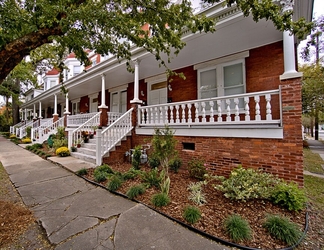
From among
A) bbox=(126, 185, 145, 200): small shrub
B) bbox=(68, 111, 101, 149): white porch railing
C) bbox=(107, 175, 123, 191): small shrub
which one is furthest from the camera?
bbox=(68, 111, 101, 149): white porch railing

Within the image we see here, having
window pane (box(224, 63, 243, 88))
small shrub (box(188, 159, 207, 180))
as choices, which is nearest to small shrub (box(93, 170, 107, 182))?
small shrub (box(188, 159, 207, 180))

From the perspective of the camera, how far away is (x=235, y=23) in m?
4.68

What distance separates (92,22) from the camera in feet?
11.5

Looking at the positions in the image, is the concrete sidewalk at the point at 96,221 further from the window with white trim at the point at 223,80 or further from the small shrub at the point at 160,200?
the window with white trim at the point at 223,80

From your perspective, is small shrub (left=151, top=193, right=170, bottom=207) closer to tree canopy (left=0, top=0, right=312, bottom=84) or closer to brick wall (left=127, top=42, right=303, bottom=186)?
brick wall (left=127, top=42, right=303, bottom=186)

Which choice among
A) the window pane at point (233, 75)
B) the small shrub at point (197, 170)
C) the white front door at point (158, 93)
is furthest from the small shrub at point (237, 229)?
the white front door at point (158, 93)

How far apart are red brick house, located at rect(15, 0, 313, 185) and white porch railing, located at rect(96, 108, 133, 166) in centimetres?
4

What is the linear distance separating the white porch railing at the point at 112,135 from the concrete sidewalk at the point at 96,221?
5.10ft

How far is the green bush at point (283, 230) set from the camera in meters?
2.37

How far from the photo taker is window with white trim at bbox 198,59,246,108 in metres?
6.42

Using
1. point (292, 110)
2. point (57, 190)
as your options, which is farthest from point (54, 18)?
point (292, 110)

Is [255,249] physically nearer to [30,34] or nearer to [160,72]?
[30,34]

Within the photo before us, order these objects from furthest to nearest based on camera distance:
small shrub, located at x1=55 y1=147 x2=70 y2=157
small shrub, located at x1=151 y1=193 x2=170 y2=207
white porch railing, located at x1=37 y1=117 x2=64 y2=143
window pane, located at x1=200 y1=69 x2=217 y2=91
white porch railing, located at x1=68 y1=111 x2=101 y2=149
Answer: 1. white porch railing, located at x1=37 y1=117 x2=64 y2=143
2. white porch railing, located at x1=68 y1=111 x2=101 y2=149
3. small shrub, located at x1=55 y1=147 x2=70 y2=157
4. window pane, located at x1=200 y1=69 x2=217 y2=91
5. small shrub, located at x1=151 y1=193 x2=170 y2=207

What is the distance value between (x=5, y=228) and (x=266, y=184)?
15.7ft
